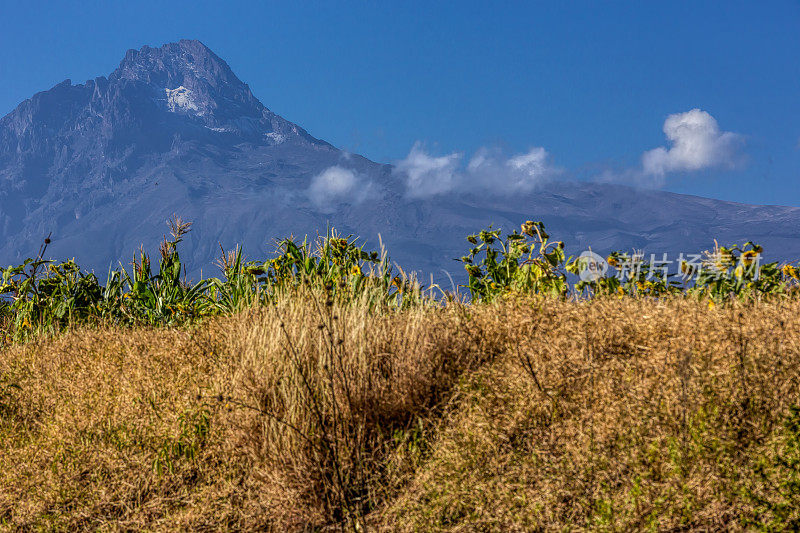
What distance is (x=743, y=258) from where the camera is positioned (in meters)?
4.21

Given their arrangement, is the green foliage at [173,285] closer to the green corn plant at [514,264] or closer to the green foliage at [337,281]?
the green foliage at [337,281]

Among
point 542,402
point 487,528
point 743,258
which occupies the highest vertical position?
point 743,258

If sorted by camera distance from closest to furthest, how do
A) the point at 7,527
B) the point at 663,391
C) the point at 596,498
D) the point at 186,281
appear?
the point at 596,498
the point at 663,391
the point at 7,527
the point at 186,281

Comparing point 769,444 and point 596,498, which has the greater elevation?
point 769,444

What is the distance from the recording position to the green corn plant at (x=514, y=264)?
4.62 metres

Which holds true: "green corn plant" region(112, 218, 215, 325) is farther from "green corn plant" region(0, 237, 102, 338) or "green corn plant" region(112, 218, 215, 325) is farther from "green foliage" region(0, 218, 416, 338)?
"green corn plant" region(0, 237, 102, 338)

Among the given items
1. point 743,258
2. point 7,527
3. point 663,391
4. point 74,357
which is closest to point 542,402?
point 663,391

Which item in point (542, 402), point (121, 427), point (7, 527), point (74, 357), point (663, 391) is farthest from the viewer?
point (74, 357)

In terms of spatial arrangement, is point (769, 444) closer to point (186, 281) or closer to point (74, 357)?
point (74, 357)

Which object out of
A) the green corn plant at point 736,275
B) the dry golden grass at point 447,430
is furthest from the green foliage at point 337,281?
the dry golden grass at point 447,430

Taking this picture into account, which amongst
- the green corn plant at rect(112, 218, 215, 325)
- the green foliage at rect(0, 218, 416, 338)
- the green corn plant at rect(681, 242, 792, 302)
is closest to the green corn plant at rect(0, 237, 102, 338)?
the green foliage at rect(0, 218, 416, 338)

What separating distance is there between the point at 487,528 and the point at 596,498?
0.43 m

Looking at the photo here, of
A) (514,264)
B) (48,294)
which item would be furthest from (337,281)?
(48,294)

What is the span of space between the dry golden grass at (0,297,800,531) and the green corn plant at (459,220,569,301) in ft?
2.35
